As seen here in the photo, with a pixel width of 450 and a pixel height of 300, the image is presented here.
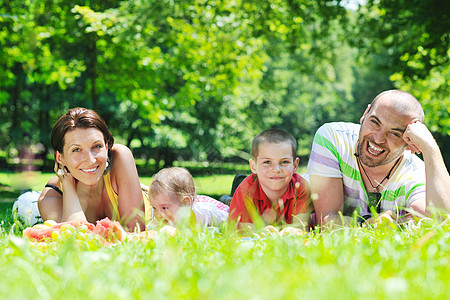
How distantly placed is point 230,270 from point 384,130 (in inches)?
105

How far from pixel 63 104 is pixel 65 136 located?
20344 millimetres

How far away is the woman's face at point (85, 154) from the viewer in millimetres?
4250

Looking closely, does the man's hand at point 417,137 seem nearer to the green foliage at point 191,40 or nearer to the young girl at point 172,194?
the young girl at point 172,194

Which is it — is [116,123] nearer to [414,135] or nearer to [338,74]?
[414,135]

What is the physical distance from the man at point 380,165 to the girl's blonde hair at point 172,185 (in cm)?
121

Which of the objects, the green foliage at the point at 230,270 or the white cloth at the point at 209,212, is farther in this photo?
the white cloth at the point at 209,212

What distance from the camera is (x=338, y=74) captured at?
1735 inches

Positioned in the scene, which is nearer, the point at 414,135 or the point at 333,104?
the point at 414,135

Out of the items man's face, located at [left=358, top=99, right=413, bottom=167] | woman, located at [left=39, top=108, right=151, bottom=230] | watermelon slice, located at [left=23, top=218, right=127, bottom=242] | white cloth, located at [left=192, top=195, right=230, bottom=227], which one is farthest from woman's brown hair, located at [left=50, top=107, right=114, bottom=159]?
man's face, located at [left=358, top=99, right=413, bottom=167]

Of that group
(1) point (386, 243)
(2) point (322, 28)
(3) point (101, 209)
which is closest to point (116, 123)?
(2) point (322, 28)

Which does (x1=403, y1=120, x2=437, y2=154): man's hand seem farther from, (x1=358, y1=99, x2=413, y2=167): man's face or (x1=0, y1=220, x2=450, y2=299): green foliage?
(x1=0, y1=220, x2=450, y2=299): green foliage

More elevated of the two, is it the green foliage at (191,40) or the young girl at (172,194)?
the green foliage at (191,40)

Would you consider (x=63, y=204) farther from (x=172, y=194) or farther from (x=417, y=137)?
(x=417, y=137)

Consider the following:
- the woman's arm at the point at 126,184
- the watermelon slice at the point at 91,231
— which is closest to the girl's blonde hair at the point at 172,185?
the woman's arm at the point at 126,184
